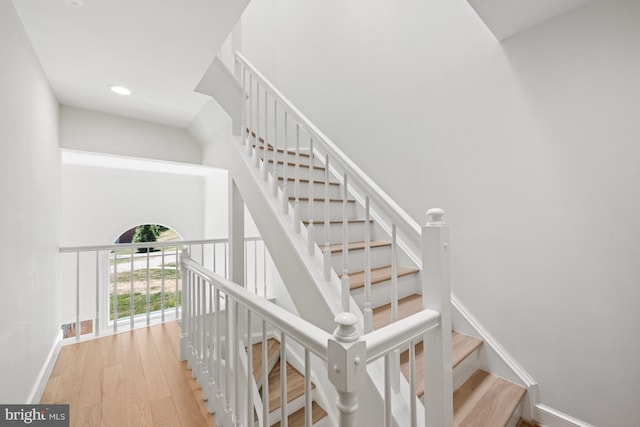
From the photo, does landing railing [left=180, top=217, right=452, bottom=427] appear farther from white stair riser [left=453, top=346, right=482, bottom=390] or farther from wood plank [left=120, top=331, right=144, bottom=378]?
wood plank [left=120, top=331, right=144, bottom=378]

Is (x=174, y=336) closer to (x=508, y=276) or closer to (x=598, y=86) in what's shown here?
(x=508, y=276)

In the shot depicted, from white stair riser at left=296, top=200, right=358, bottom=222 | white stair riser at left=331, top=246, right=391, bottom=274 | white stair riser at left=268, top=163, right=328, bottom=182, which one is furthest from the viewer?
white stair riser at left=268, top=163, right=328, bottom=182

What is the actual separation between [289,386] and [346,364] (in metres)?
1.74

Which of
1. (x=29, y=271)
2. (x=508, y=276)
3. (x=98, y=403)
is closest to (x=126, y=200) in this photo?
(x=29, y=271)

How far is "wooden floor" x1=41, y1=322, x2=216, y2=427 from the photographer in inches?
66.2

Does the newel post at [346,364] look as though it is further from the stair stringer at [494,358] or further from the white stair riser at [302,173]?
the white stair riser at [302,173]

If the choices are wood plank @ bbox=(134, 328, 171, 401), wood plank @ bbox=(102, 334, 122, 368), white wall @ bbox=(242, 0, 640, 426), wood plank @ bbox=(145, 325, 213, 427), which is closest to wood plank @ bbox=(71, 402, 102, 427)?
wood plank @ bbox=(134, 328, 171, 401)

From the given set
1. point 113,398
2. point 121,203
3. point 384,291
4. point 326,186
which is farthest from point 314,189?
point 121,203

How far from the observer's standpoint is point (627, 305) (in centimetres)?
138

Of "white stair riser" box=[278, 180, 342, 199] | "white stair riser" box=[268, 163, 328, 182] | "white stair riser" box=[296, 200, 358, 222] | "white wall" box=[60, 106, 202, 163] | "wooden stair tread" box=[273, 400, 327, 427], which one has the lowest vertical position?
"wooden stair tread" box=[273, 400, 327, 427]

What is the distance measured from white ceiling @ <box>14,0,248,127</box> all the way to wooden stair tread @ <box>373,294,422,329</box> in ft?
6.15

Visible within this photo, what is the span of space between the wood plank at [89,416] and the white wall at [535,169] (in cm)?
245

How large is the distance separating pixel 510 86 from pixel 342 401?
2.01 metres

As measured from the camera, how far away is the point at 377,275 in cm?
187
